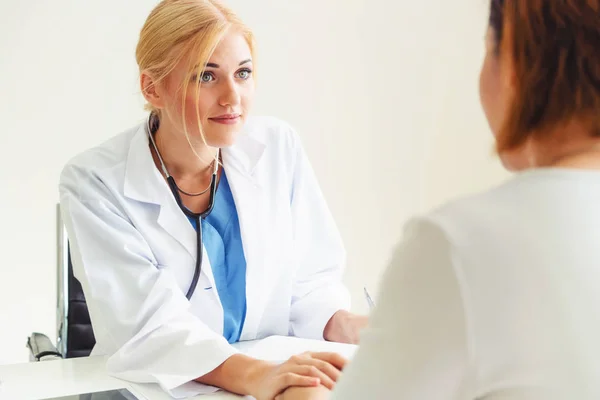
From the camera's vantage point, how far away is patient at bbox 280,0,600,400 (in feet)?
1.71

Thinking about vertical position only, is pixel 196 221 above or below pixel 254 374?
above

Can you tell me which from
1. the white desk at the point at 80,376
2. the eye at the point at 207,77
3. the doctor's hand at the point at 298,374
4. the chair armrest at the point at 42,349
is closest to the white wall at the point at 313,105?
the chair armrest at the point at 42,349

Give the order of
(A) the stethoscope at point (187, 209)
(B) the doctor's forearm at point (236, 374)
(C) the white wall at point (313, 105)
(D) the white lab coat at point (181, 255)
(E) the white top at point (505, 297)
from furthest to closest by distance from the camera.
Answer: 1. (C) the white wall at point (313, 105)
2. (A) the stethoscope at point (187, 209)
3. (D) the white lab coat at point (181, 255)
4. (B) the doctor's forearm at point (236, 374)
5. (E) the white top at point (505, 297)

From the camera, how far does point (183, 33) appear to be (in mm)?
1458

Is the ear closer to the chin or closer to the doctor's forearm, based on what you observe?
the chin

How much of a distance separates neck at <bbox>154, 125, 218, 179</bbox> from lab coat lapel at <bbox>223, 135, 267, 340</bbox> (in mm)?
73

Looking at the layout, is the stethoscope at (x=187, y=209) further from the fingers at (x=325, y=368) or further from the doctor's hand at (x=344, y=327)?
the fingers at (x=325, y=368)

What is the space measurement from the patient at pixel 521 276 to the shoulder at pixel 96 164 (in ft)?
3.25

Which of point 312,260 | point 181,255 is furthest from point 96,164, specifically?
point 312,260

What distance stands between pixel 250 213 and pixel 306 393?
605 mm

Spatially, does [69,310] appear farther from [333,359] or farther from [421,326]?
[421,326]

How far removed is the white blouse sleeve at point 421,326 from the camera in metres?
0.53

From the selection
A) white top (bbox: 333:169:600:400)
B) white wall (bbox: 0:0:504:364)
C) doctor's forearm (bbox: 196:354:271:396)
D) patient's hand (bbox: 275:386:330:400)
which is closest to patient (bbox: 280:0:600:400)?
white top (bbox: 333:169:600:400)

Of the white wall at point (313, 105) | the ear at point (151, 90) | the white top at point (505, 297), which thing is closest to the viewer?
the white top at point (505, 297)
